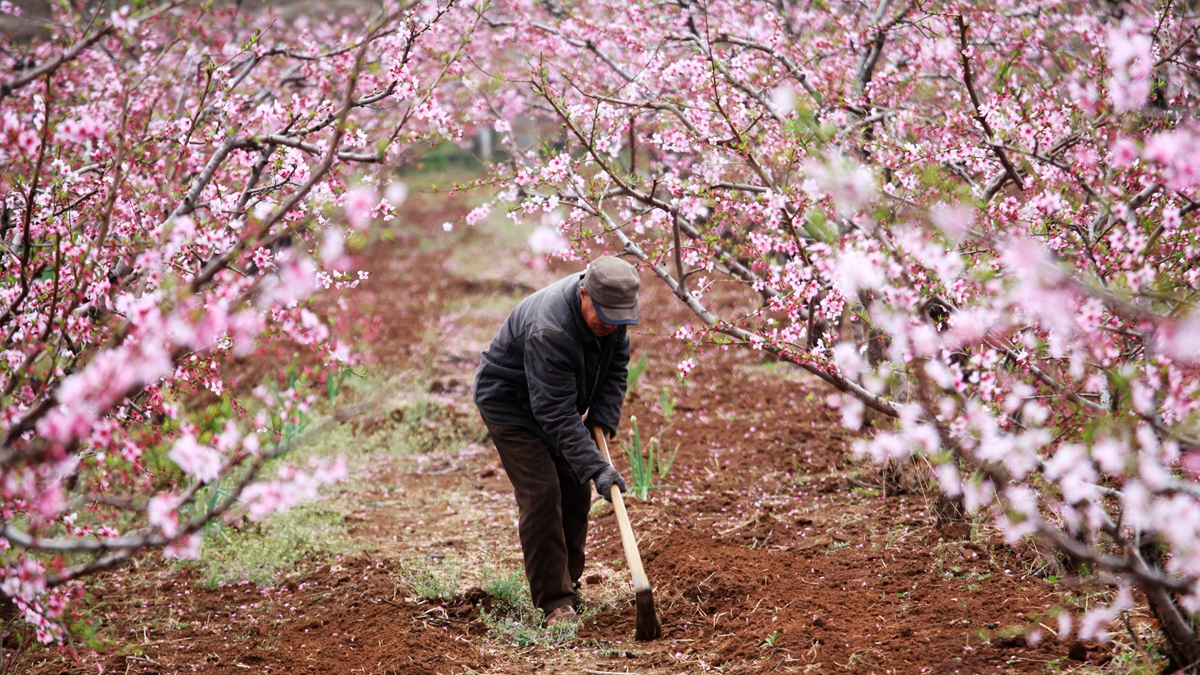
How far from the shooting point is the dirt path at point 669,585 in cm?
330

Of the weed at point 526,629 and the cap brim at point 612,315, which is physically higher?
the cap brim at point 612,315

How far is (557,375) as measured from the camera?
12.3 ft

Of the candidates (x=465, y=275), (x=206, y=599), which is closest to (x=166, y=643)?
(x=206, y=599)

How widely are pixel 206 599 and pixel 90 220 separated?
1.88m

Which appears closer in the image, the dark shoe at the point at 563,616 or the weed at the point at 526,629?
the weed at the point at 526,629

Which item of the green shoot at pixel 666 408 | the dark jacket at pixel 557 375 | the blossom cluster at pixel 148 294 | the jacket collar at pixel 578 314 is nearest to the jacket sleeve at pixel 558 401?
the dark jacket at pixel 557 375

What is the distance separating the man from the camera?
3.73 m

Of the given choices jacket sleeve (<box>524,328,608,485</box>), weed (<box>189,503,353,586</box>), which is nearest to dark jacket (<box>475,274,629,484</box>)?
jacket sleeve (<box>524,328,608,485</box>)

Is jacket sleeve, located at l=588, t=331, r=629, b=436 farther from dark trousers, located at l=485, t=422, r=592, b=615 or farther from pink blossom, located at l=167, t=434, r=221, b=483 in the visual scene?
pink blossom, located at l=167, t=434, r=221, b=483

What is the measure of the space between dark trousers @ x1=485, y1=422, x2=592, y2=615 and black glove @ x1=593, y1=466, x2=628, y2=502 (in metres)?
0.31

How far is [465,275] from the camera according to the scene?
44.0 feet

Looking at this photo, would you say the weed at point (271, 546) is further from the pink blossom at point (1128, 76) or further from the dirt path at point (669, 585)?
the pink blossom at point (1128, 76)

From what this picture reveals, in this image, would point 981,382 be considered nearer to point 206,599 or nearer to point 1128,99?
point 1128,99

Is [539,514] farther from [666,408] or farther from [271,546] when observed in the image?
[666,408]
